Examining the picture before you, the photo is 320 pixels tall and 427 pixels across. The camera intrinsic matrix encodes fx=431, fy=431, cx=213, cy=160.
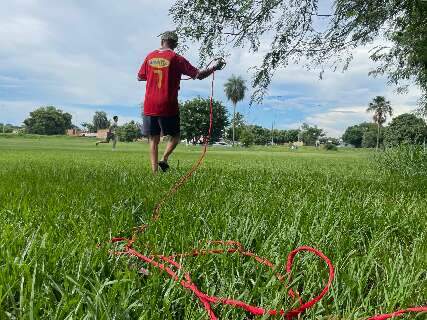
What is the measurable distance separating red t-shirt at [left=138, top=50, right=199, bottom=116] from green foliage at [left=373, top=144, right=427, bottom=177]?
16.6 feet

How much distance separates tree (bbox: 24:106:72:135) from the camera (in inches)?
6208

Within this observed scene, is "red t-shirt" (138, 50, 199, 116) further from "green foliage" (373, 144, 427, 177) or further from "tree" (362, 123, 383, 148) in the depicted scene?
"tree" (362, 123, 383, 148)

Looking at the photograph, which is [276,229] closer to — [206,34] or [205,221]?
[205,221]

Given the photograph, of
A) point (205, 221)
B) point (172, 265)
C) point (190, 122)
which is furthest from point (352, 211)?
point (190, 122)

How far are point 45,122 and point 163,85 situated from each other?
164728 millimetres

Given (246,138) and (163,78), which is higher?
(163,78)

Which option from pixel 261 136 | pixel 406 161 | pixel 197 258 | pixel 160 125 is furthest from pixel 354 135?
pixel 197 258

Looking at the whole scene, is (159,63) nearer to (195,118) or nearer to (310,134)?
(195,118)

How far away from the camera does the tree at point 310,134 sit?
18000cm

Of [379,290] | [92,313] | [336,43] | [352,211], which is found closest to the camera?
[92,313]

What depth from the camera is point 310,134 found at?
18138 cm

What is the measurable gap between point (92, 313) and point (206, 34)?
5.25 meters

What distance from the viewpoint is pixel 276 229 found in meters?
2.38

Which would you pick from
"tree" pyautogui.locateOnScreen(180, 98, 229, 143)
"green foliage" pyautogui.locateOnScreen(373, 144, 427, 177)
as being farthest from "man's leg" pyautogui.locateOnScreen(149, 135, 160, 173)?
"tree" pyautogui.locateOnScreen(180, 98, 229, 143)
